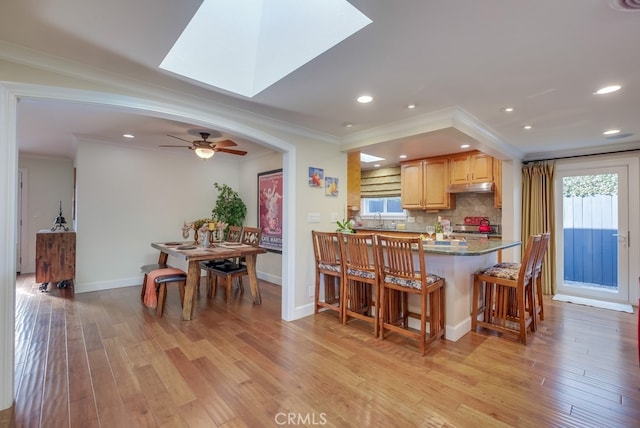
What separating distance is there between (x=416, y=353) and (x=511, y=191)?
10.9 ft

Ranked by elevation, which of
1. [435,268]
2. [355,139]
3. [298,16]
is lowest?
[435,268]

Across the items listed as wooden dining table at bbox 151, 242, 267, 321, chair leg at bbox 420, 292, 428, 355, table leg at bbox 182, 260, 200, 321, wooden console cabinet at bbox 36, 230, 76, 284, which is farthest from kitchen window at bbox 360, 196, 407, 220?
wooden console cabinet at bbox 36, 230, 76, 284

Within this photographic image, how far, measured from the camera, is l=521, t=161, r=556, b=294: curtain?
4613 millimetres

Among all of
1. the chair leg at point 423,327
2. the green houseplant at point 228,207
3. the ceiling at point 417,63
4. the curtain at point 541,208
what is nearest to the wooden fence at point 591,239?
the curtain at point 541,208

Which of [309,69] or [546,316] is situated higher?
[309,69]

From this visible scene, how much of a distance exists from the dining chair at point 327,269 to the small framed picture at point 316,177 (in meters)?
0.61

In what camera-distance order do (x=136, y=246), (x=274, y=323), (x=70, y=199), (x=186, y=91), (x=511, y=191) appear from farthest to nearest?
1. (x=70, y=199)
2. (x=136, y=246)
3. (x=511, y=191)
4. (x=274, y=323)
5. (x=186, y=91)

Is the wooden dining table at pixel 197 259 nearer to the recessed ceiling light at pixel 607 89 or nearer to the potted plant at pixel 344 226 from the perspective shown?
the potted plant at pixel 344 226

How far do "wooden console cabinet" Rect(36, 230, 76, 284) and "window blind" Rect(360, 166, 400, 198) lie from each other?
550 centimetres

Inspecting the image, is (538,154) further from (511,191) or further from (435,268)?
(435,268)

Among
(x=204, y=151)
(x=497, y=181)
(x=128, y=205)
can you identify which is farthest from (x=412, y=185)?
(x=128, y=205)

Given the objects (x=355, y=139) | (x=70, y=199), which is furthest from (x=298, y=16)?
(x=70, y=199)

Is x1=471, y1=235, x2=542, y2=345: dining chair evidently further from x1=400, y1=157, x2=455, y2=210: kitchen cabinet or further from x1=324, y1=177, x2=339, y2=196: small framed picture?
x1=400, y1=157, x2=455, y2=210: kitchen cabinet

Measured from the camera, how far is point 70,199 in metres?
6.13
